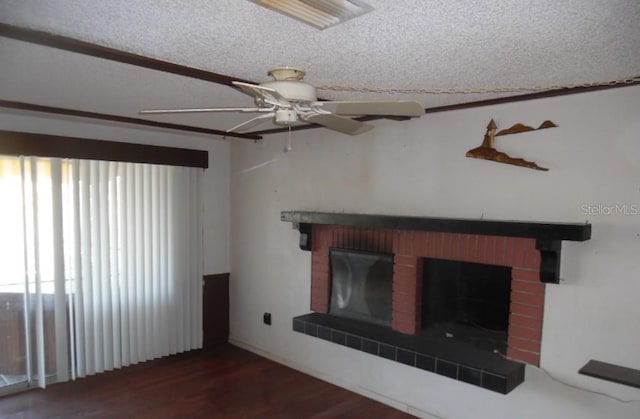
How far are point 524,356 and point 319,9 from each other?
238cm

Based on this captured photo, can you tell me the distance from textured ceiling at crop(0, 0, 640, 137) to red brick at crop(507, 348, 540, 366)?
63.4 inches

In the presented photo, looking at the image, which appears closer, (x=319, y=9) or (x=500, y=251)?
(x=319, y=9)

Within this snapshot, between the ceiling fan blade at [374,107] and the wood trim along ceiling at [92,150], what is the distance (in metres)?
2.69

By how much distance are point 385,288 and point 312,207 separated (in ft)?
3.43

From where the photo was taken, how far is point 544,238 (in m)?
2.38

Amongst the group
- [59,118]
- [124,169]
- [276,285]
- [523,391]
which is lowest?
[523,391]

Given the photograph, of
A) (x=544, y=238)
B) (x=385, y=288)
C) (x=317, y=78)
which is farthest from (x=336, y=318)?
(x=317, y=78)

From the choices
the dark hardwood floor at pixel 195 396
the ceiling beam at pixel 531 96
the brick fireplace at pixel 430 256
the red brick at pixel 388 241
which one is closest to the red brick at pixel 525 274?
the brick fireplace at pixel 430 256

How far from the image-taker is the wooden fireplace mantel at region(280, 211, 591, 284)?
2.32 meters

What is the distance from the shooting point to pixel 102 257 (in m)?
3.80

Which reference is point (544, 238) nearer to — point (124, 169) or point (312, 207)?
point (312, 207)

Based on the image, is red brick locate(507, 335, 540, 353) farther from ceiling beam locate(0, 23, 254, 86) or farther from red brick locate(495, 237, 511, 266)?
ceiling beam locate(0, 23, 254, 86)

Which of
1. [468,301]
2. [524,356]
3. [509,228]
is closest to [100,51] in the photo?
[509,228]

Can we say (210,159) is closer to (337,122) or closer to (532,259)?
(337,122)
